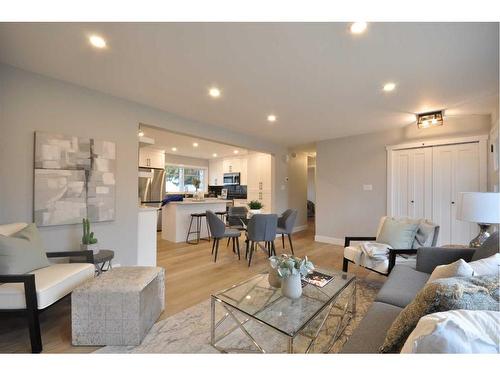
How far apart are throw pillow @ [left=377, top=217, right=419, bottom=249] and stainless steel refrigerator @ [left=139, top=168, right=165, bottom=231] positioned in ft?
17.4

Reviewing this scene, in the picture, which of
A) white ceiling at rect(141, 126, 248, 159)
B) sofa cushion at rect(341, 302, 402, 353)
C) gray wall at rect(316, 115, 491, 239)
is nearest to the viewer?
sofa cushion at rect(341, 302, 402, 353)

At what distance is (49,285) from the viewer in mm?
1583

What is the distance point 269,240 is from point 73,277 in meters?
2.48

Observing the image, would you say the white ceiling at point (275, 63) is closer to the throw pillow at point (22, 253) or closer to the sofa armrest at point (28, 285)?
the throw pillow at point (22, 253)

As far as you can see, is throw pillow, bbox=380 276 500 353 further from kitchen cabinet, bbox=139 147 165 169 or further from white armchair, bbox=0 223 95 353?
kitchen cabinet, bbox=139 147 165 169

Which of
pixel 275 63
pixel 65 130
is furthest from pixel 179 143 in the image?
pixel 275 63

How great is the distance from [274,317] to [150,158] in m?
5.89

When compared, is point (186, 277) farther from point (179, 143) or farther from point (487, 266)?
point (179, 143)

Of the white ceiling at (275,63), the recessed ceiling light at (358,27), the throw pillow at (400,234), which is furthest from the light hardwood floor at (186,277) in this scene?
the recessed ceiling light at (358,27)

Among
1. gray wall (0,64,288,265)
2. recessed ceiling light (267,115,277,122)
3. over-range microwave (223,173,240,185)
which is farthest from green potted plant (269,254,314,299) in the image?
over-range microwave (223,173,240,185)

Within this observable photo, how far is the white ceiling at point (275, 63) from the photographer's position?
63.5 inches

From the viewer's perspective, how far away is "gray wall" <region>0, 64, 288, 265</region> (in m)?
2.14

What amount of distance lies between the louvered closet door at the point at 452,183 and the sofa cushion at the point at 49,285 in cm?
492
